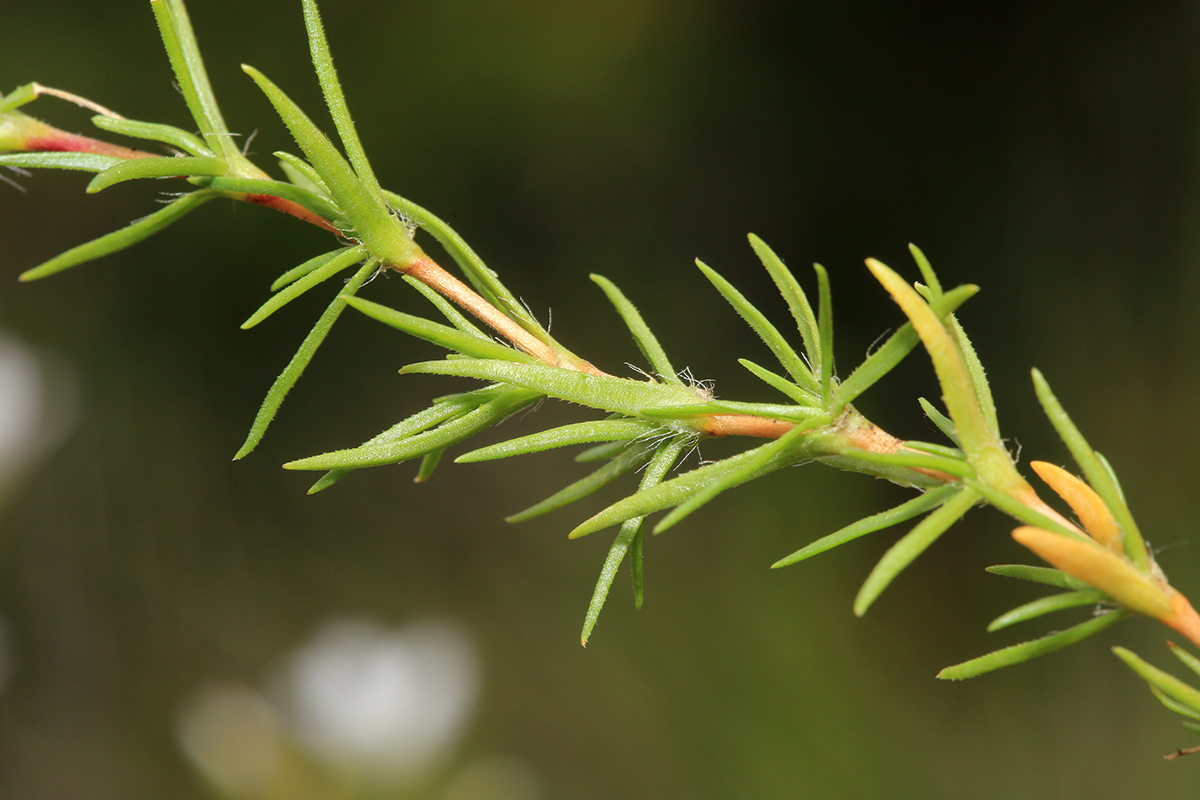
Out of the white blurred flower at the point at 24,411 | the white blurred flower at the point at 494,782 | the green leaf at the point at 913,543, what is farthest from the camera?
the white blurred flower at the point at 494,782

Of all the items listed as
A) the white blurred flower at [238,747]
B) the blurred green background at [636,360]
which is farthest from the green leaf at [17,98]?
the white blurred flower at [238,747]

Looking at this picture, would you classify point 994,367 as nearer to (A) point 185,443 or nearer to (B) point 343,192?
(B) point 343,192

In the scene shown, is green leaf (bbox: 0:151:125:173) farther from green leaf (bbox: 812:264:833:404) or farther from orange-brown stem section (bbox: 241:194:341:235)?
green leaf (bbox: 812:264:833:404)

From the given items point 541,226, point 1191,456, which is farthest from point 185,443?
point 1191,456

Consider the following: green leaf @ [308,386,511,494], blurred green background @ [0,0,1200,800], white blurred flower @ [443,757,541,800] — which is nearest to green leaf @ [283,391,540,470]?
green leaf @ [308,386,511,494]

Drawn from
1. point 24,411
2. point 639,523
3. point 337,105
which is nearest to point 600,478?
point 639,523

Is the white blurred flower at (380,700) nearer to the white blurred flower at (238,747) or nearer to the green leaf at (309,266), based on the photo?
the white blurred flower at (238,747)
